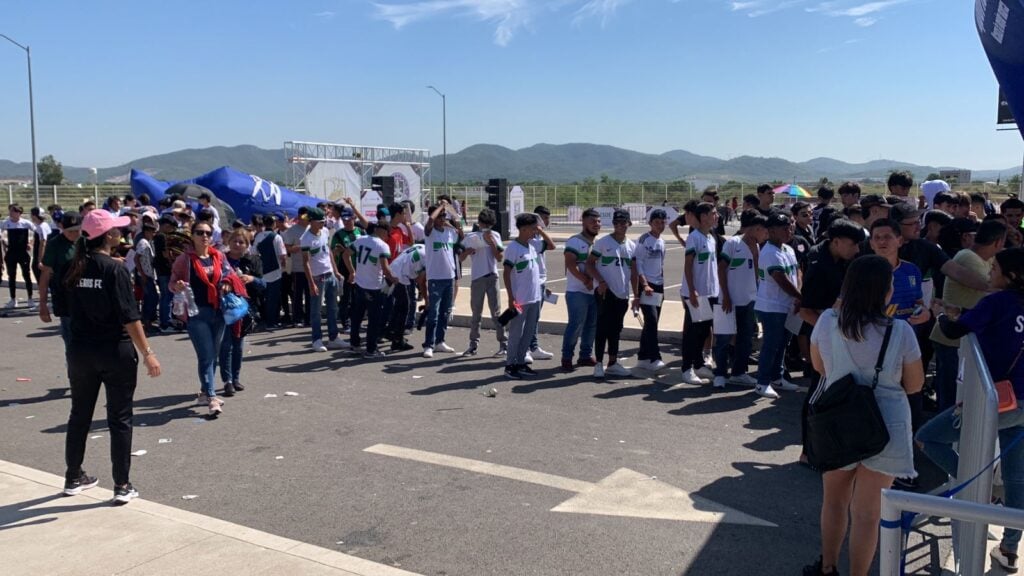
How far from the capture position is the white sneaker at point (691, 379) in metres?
8.59

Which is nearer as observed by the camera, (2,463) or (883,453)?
(883,453)

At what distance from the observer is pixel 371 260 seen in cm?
1010

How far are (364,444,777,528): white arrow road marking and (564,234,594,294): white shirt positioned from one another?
338 cm

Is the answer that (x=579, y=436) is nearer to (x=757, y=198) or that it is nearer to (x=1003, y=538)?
(x=1003, y=538)

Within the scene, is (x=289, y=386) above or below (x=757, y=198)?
below

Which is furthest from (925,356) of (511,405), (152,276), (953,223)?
(152,276)

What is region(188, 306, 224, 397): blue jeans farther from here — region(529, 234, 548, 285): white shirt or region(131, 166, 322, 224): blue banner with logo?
region(131, 166, 322, 224): blue banner with logo

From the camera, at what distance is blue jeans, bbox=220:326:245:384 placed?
808 centimetres

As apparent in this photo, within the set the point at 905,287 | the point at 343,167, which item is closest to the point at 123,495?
the point at 905,287

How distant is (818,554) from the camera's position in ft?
14.7

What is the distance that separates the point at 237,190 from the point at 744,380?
52.3ft

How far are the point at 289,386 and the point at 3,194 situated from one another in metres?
47.5

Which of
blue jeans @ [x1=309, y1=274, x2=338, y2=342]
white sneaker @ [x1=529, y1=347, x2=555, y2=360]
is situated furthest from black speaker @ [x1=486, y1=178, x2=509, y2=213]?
white sneaker @ [x1=529, y1=347, x2=555, y2=360]

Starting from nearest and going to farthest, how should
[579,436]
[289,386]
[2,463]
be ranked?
[2,463] < [579,436] < [289,386]
